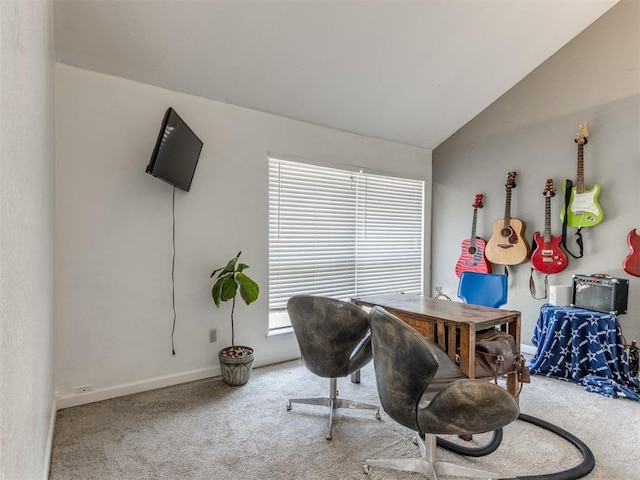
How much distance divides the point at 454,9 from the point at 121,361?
12.3 feet

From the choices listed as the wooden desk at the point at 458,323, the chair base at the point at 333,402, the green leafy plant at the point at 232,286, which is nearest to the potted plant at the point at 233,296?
the green leafy plant at the point at 232,286

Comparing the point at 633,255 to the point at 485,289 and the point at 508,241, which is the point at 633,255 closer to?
the point at 508,241

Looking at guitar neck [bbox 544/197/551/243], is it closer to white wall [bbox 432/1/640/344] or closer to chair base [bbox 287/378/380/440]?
white wall [bbox 432/1/640/344]

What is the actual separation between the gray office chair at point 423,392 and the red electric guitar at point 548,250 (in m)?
2.61

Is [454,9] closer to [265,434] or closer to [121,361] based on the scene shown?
[265,434]

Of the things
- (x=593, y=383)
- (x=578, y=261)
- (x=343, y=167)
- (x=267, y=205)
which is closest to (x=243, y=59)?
(x=267, y=205)

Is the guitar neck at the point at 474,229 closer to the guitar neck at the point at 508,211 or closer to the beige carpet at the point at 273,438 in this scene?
the guitar neck at the point at 508,211

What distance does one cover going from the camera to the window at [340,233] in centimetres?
377

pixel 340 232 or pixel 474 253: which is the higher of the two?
pixel 340 232

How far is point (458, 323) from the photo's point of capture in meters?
2.22

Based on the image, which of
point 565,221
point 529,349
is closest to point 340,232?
point 565,221

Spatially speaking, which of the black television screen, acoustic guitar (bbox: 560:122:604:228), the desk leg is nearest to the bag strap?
acoustic guitar (bbox: 560:122:604:228)

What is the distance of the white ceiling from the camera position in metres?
2.60

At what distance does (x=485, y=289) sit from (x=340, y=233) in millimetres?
1545
